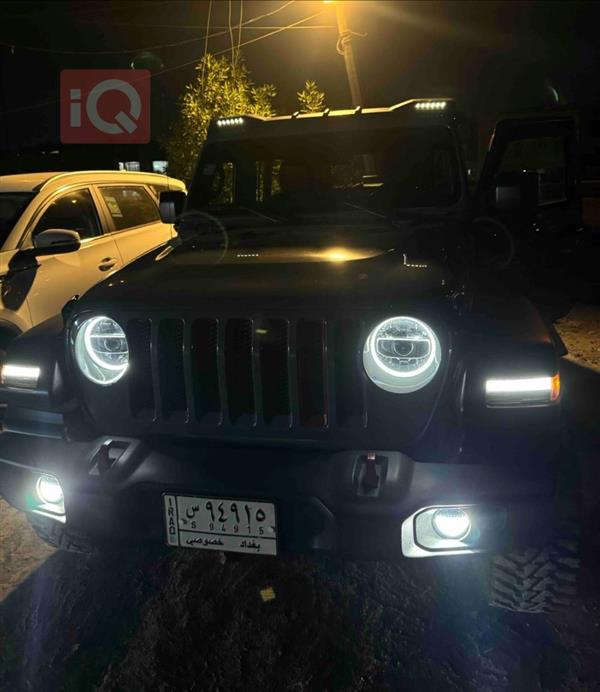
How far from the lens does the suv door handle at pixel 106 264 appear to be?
5652 mm

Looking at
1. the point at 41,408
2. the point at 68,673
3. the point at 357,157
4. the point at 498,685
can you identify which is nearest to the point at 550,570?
the point at 498,685

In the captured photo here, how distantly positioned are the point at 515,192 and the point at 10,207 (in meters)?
3.96

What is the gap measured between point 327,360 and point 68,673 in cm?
157

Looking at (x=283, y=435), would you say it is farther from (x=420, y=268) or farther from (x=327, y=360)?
(x=420, y=268)

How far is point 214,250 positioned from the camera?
3.01 metres

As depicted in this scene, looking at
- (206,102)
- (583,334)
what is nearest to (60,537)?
(583,334)

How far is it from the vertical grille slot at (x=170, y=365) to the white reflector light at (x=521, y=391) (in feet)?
3.55

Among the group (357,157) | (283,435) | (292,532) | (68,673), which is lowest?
(68,673)

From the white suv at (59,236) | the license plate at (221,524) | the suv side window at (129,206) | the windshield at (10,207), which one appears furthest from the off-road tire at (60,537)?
the suv side window at (129,206)

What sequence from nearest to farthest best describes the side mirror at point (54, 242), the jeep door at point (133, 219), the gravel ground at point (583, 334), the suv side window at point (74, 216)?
the side mirror at point (54, 242)
the suv side window at point (74, 216)
the jeep door at point (133, 219)
the gravel ground at point (583, 334)

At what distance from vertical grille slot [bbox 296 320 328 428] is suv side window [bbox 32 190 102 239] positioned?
12.2 ft

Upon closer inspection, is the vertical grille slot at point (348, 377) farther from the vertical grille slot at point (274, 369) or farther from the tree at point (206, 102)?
the tree at point (206, 102)

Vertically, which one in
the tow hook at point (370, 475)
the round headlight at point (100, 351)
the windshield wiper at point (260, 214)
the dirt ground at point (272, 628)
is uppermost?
the windshield wiper at point (260, 214)

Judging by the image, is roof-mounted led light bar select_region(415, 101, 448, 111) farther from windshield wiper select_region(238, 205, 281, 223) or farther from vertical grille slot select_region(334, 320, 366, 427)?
vertical grille slot select_region(334, 320, 366, 427)
